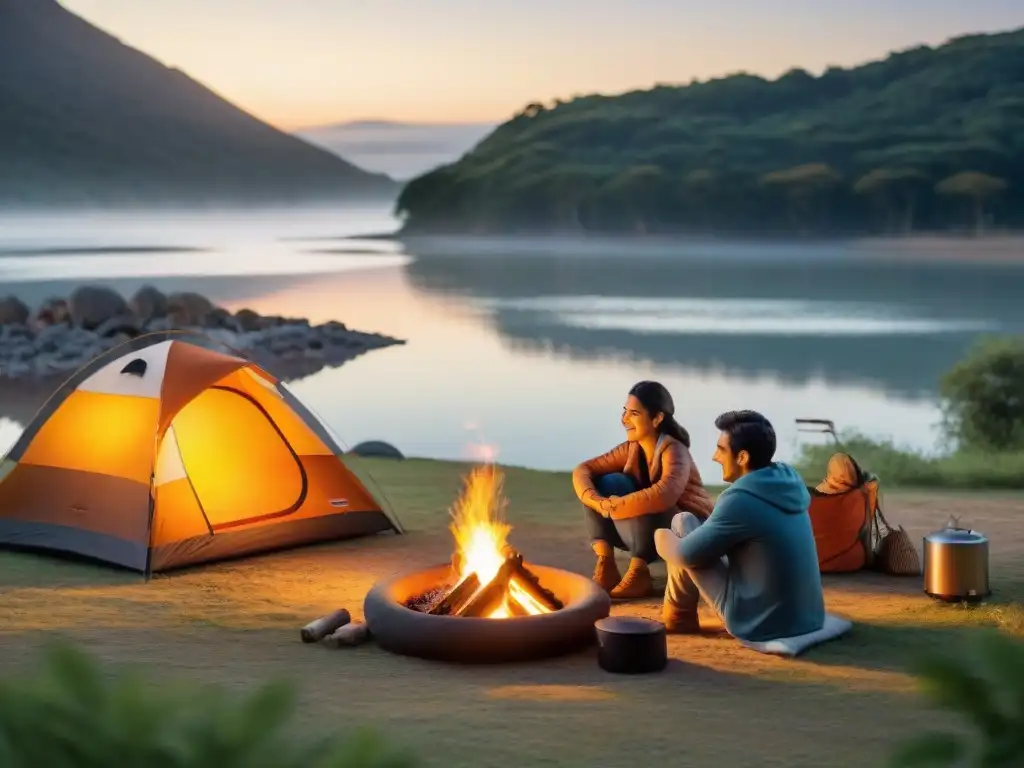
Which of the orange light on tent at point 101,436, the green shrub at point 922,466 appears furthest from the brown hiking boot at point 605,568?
the green shrub at point 922,466

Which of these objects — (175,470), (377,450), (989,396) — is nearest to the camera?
(175,470)

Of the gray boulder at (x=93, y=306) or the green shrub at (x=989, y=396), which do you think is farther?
the gray boulder at (x=93, y=306)

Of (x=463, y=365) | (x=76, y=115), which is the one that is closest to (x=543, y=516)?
(x=463, y=365)

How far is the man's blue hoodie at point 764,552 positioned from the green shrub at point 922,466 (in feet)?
18.3

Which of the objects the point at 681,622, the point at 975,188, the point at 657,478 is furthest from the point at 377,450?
the point at 975,188

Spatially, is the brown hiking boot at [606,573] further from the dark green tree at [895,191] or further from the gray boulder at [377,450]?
the dark green tree at [895,191]

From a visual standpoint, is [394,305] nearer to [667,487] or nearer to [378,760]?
[667,487]

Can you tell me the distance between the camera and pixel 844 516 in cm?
669

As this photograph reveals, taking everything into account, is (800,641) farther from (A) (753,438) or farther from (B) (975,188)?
(B) (975,188)

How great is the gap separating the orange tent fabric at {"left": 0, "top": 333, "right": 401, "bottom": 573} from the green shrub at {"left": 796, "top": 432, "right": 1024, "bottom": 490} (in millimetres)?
4994

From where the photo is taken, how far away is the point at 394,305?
4394 cm

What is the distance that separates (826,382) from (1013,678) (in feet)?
98.9

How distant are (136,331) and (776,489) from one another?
945 inches

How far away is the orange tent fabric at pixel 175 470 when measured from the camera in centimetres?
696
